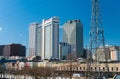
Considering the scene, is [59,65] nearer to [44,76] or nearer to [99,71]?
[99,71]

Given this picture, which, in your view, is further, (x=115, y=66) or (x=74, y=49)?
(x=74, y=49)

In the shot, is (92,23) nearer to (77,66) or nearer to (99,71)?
(99,71)

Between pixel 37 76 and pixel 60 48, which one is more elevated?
pixel 60 48

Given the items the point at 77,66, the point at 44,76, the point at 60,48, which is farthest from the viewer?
the point at 60,48

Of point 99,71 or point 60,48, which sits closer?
point 99,71

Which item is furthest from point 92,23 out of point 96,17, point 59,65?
point 59,65

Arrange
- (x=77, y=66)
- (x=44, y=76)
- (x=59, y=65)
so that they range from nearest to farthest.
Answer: (x=44, y=76)
(x=77, y=66)
(x=59, y=65)

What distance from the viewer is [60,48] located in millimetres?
196125

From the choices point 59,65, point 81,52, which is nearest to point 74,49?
point 81,52

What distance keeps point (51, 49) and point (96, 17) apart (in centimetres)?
12855

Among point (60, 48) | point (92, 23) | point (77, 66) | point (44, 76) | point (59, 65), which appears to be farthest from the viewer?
point (60, 48)

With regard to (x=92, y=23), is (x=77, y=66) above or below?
below

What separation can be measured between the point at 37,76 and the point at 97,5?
25.3m

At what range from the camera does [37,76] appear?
68.6 m
